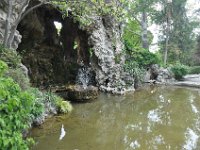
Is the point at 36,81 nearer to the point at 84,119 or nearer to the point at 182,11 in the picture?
the point at 84,119

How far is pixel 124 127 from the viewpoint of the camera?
7945mm

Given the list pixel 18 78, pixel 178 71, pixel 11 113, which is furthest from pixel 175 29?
pixel 11 113

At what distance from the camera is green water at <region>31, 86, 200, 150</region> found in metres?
6.40

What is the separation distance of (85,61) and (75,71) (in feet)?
2.93

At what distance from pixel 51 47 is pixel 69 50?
1212 mm

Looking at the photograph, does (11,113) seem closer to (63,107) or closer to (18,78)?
(18,78)

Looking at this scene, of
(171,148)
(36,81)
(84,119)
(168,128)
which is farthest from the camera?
(36,81)

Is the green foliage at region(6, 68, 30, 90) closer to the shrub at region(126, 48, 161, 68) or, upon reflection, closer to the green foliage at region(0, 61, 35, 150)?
the green foliage at region(0, 61, 35, 150)

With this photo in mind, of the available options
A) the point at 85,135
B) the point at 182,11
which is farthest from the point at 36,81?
the point at 182,11

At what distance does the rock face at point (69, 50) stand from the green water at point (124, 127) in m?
3.88

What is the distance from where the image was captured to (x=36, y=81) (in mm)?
15156

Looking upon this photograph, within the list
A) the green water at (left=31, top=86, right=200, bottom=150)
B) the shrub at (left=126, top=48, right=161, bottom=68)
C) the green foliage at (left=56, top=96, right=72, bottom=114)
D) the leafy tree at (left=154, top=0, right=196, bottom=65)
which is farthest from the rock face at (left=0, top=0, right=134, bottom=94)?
the leafy tree at (left=154, top=0, right=196, bottom=65)

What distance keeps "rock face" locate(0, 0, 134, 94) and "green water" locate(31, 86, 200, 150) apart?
153 inches

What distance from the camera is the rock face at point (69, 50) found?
14922 mm
